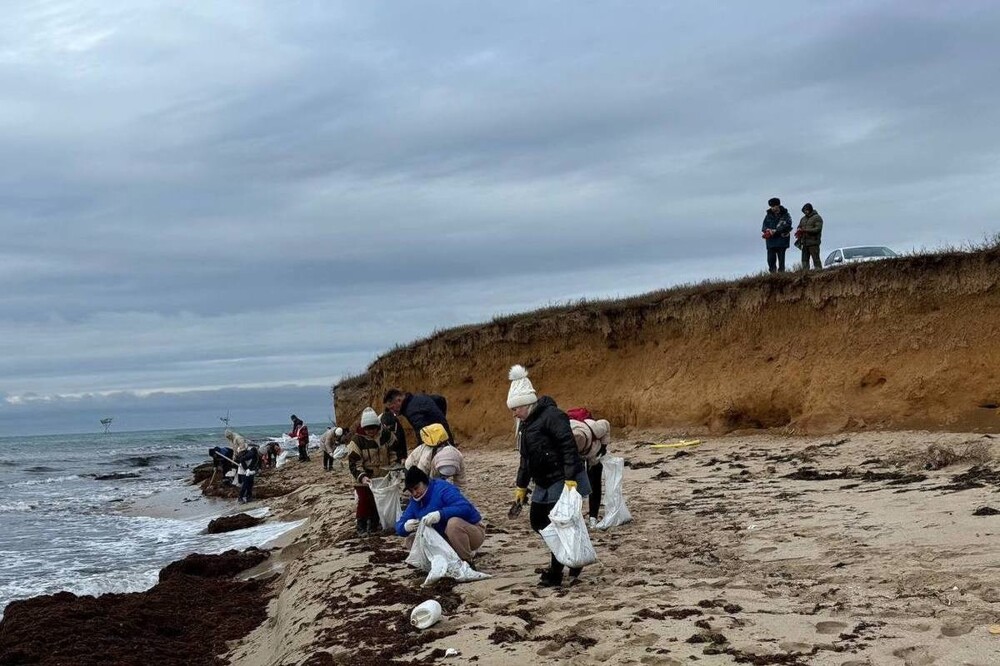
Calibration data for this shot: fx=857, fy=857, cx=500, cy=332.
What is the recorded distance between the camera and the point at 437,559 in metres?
7.25

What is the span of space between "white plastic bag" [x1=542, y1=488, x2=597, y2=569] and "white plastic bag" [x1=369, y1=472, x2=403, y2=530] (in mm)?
3478

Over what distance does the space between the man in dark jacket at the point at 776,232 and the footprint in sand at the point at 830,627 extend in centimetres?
1326

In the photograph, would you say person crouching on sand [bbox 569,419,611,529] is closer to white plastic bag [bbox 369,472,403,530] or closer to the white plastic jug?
white plastic bag [bbox 369,472,403,530]

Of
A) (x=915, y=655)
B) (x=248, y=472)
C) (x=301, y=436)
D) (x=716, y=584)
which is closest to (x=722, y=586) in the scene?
(x=716, y=584)

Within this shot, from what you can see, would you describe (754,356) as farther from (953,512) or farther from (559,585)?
(559,585)

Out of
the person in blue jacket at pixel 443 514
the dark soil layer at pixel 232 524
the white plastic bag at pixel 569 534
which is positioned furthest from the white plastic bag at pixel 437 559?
the dark soil layer at pixel 232 524

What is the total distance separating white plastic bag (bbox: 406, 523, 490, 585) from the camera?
7.19 meters

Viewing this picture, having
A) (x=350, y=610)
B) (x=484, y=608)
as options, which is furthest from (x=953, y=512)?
(x=350, y=610)

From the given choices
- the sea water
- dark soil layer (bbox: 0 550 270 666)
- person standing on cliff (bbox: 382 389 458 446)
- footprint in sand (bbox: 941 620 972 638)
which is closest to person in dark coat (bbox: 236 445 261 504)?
the sea water

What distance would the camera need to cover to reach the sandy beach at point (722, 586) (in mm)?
4859

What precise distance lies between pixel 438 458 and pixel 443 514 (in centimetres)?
88

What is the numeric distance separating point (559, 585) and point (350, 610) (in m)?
1.71

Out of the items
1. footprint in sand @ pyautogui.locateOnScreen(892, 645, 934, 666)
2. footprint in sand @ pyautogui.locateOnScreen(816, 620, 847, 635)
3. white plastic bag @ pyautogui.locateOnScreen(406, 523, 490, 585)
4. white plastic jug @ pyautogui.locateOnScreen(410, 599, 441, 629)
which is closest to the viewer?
footprint in sand @ pyautogui.locateOnScreen(892, 645, 934, 666)

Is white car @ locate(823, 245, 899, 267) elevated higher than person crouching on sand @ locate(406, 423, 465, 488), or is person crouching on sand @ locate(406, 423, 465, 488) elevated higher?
white car @ locate(823, 245, 899, 267)
